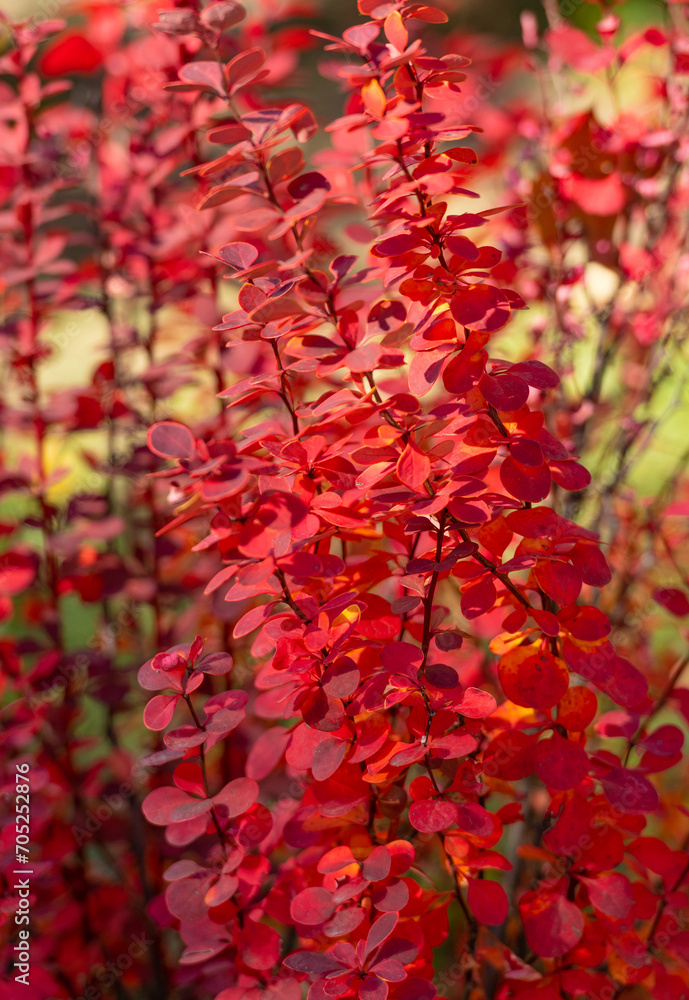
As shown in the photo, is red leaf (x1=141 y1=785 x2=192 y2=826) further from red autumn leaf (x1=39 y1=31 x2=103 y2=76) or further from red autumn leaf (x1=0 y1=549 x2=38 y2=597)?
red autumn leaf (x1=39 y1=31 x2=103 y2=76)

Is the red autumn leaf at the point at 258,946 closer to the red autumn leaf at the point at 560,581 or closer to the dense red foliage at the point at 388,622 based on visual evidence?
the dense red foliage at the point at 388,622

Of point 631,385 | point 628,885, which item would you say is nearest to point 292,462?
point 628,885

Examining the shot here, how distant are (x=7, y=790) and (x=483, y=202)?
360 cm

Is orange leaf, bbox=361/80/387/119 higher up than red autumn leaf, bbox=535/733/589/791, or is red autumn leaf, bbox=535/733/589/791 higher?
orange leaf, bbox=361/80/387/119

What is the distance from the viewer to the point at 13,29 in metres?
1.27

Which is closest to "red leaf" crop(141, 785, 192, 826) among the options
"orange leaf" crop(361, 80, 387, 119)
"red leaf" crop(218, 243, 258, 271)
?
"red leaf" crop(218, 243, 258, 271)

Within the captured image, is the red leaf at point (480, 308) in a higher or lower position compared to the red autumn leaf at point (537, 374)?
higher

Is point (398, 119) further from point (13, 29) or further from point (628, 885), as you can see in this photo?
point (13, 29)

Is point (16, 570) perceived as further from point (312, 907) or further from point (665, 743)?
point (665, 743)

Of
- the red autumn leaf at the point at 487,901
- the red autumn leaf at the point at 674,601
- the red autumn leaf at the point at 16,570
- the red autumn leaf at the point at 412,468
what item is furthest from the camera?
the red autumn leaf at the point at 16,570

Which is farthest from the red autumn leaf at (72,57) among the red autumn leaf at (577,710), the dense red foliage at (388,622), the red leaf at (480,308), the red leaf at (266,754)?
the red autumn leaf at (577,710)

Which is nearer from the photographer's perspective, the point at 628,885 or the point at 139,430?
the point at 628,885

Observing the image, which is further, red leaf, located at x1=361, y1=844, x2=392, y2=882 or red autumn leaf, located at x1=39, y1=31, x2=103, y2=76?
red autumn leaf, located at x1=39, y1=31, x2=103, y2=76

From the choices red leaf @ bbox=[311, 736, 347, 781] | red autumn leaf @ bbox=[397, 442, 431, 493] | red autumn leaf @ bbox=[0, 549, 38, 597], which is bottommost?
red autumn leaf @ bbox=[0, 549, 38, 597]
